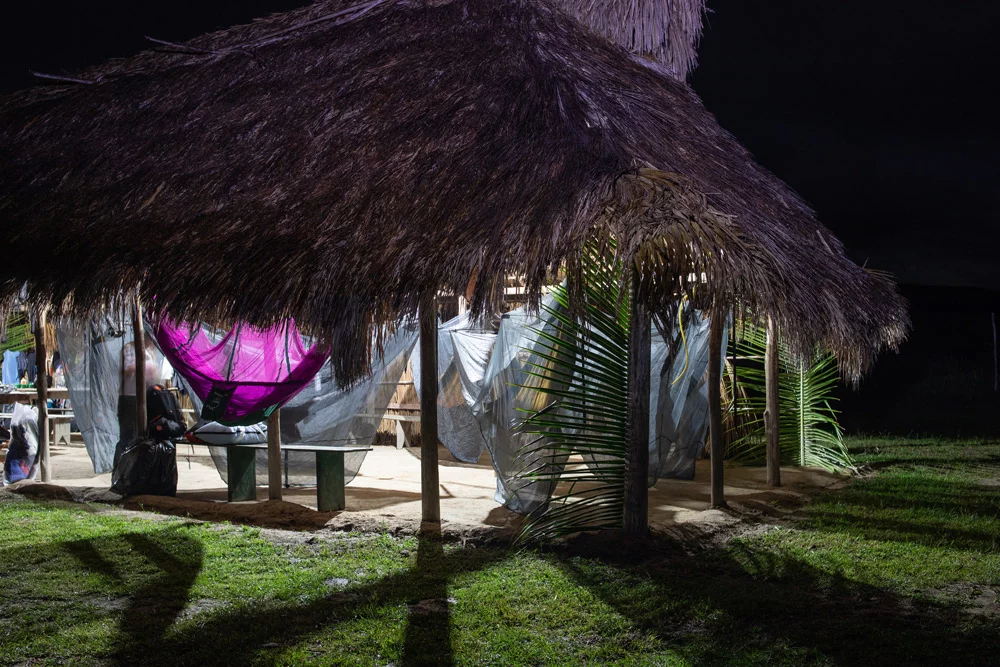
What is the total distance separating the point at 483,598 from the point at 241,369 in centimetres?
281

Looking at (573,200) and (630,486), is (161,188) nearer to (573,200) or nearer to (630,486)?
(573,200)

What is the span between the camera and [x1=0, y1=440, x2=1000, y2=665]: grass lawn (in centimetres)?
347

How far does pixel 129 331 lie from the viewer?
7.68 metres

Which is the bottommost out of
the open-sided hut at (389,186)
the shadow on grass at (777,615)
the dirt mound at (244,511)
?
the shadow on grass at (777,615)

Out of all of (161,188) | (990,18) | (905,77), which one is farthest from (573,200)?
(905,77)

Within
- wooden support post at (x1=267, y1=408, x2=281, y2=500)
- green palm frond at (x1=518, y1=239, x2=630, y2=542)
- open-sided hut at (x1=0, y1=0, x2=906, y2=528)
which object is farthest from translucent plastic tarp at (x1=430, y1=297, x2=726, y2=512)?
wooden support post at (x1=267, y1=408, x2=281, y2=500)

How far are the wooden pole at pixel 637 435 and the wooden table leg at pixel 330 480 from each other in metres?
2.11

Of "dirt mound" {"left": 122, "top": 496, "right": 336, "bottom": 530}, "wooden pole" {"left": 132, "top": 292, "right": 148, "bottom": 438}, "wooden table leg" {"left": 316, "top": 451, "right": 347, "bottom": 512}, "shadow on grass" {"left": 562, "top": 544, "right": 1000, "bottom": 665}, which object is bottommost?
"shadow on grass" {"left": 562, "top": 544, "right": 1000, "bottom": 665}

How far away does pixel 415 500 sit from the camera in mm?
6414

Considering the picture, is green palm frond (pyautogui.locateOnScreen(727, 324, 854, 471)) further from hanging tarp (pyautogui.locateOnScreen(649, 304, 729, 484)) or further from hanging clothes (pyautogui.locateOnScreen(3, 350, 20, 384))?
hanging clothes (pyautogui.locateOnScreen(3, 350, 20, 384))

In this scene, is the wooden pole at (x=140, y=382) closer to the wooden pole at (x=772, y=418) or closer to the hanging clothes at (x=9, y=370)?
the wooden pole at (x=772, y=418)

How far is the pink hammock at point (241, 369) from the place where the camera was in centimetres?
603

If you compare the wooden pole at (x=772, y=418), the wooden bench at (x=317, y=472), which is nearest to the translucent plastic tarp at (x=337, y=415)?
the wooden bench at (x=317, y=472)

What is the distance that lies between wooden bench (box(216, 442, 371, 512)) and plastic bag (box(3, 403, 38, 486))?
195 cm
